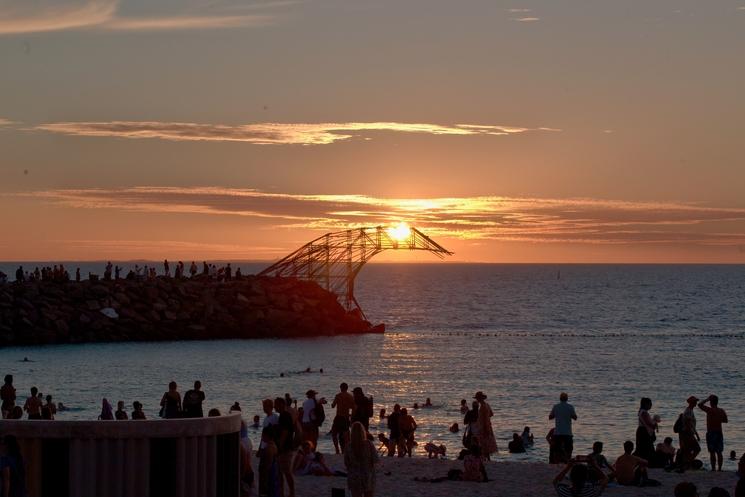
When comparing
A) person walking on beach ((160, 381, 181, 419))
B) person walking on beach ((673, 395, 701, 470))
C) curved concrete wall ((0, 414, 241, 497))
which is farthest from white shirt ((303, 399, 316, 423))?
curved concrete wall ((0, 414, 241, 497))

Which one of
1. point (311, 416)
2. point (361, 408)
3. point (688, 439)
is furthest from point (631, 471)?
point (311, 416)

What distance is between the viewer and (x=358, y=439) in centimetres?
Result: 1670

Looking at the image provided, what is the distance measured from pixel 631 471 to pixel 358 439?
18.7 ft

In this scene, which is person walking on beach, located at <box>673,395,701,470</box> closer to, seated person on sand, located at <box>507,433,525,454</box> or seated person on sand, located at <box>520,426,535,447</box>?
seated person on sand, located at <box>507,433,525,454</box>

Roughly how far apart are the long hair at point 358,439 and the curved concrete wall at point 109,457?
231 cm

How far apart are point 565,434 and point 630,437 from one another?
15450 millimetres

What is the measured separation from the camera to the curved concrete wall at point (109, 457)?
15.1m

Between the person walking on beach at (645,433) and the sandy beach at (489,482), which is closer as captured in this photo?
the sandy beach at (489,482)

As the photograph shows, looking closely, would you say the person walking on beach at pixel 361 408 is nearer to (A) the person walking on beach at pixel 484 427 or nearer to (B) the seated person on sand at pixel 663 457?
(A) the person walking on beach at pixel 484 427

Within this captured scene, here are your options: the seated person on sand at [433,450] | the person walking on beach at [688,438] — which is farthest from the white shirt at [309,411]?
the person walking on beach at [688,438]

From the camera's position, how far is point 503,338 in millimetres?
89750

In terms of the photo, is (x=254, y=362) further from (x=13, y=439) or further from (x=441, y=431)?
(x=13, y=439)

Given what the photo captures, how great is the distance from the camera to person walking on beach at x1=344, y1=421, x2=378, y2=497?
16.8 metres

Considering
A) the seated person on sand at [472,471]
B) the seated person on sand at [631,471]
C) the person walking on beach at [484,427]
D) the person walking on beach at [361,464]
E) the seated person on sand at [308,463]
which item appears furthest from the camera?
the person walking on beach at [484,427]
